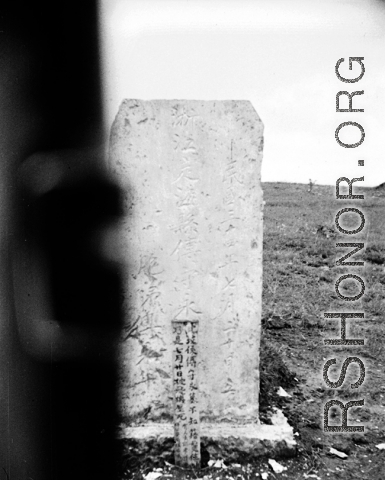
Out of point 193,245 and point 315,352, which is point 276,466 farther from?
point 315,352

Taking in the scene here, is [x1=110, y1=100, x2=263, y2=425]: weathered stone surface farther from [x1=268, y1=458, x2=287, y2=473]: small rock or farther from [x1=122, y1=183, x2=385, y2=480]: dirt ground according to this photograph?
[x1=122, y1=183, x2=385, y2=480]: dirt ground

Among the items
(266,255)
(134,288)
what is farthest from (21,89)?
(266,255)

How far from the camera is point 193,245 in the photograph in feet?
7.88

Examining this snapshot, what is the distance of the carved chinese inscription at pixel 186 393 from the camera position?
222 cm

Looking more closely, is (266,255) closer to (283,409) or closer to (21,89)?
(283,409)

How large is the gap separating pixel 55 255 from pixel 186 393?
94 centimetres

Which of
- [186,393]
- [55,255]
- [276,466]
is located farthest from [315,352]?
[55,255]

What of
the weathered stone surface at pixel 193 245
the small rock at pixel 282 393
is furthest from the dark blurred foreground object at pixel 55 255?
the small rock at pixel 282 393

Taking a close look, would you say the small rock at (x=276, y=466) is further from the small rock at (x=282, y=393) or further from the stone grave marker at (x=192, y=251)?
the small rock at (x=282, y=393)

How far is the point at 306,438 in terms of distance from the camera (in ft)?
8.71

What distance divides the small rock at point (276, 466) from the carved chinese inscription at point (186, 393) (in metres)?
0.39

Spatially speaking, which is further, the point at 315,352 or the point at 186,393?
the point at 315,352

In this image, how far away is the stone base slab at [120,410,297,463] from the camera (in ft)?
7.81

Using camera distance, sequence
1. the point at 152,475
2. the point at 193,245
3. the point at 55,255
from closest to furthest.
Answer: the point at 55,255 → the point at 152,475 → the point at 193,245
